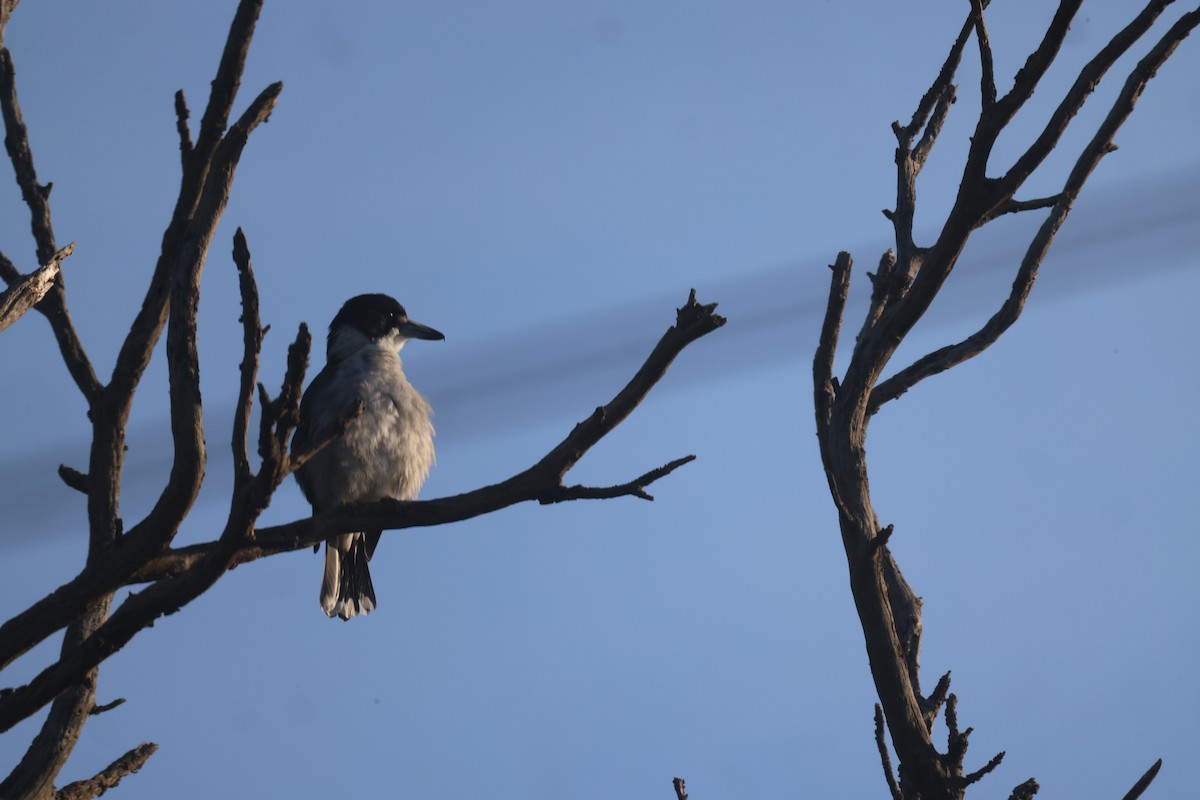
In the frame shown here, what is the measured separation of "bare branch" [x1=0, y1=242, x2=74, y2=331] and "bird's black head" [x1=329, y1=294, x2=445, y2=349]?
2.62 metres

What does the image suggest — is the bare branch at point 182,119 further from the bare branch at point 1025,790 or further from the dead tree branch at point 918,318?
the bare branch at point 1025,790

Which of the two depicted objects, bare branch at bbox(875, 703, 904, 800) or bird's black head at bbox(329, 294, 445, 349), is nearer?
bare branch at bbox(875, 703, 904, 800)

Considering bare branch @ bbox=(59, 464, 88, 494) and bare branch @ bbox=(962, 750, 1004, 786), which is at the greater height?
bare branch @ bbox=(59, 464, 88, 494)

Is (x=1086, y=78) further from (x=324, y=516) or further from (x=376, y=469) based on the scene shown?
(x=376, y=469)

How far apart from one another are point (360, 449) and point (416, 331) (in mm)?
1285

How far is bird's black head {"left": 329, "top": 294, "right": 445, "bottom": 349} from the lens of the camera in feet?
20.6

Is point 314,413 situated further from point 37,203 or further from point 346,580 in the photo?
point 37,203

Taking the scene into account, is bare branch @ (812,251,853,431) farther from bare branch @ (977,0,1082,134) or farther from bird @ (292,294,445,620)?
bird @ (292,294,445,620)

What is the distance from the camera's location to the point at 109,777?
11.9 feet

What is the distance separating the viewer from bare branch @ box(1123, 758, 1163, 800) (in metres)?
3.07

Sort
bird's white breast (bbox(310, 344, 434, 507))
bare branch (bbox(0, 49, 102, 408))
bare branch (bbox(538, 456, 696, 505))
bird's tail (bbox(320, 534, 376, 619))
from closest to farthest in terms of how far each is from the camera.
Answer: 1. bare branch (bbox(538, 456, 696, 505))
2. bare branch (bbox(0, 49, 102, 408))
3. bird's white breast (bbox(310, 344, 434, 507))
4. bird's tail (bbox(320, 534, 376, 619))

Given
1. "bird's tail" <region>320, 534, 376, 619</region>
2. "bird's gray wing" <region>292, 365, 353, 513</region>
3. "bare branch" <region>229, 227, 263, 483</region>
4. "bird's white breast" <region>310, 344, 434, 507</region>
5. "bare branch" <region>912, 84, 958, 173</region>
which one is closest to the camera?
"bare branch" <region>229, 227, 263, 483</region>

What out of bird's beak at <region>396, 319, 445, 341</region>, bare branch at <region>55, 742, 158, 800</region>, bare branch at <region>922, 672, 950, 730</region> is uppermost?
bird's beak at <region>396, 319, 445, 341</region>

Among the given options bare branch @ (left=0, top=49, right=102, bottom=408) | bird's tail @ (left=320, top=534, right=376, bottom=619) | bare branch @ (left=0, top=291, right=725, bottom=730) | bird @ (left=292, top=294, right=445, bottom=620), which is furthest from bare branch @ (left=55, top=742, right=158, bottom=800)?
bird's tail @ (left=320, top=534, right=376, bottom=619)
